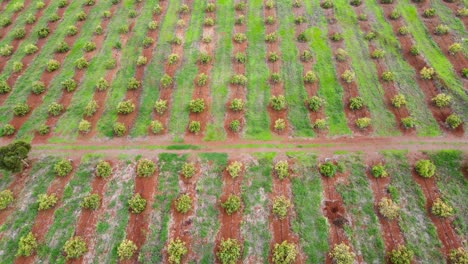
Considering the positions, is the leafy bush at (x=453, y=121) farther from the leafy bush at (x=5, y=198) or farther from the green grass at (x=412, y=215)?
the leafy bush at (x=5, y=198)

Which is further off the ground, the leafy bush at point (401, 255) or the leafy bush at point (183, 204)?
the leafy bush at point (183, 204)

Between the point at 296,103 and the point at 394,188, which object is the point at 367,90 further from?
Result: the point at 394,188

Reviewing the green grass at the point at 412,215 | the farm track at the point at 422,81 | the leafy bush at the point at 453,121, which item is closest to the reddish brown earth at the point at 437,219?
the green grass at the point at 412,215

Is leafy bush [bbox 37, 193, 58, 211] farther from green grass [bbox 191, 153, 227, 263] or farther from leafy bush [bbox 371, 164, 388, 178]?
leafy bush [bbox 371, 164, 388, 178]

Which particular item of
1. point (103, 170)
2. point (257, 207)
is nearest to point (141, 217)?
point (103, 170)

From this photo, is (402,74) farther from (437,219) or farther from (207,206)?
(207,206)

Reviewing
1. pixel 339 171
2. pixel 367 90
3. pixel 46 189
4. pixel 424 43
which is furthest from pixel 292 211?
pixel 424 43

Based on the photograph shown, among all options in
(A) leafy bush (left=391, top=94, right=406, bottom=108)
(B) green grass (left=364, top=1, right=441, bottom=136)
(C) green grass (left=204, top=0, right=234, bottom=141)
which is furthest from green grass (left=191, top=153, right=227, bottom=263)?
(B) green grass (left=364, top=1, right=441, bottom=136)
